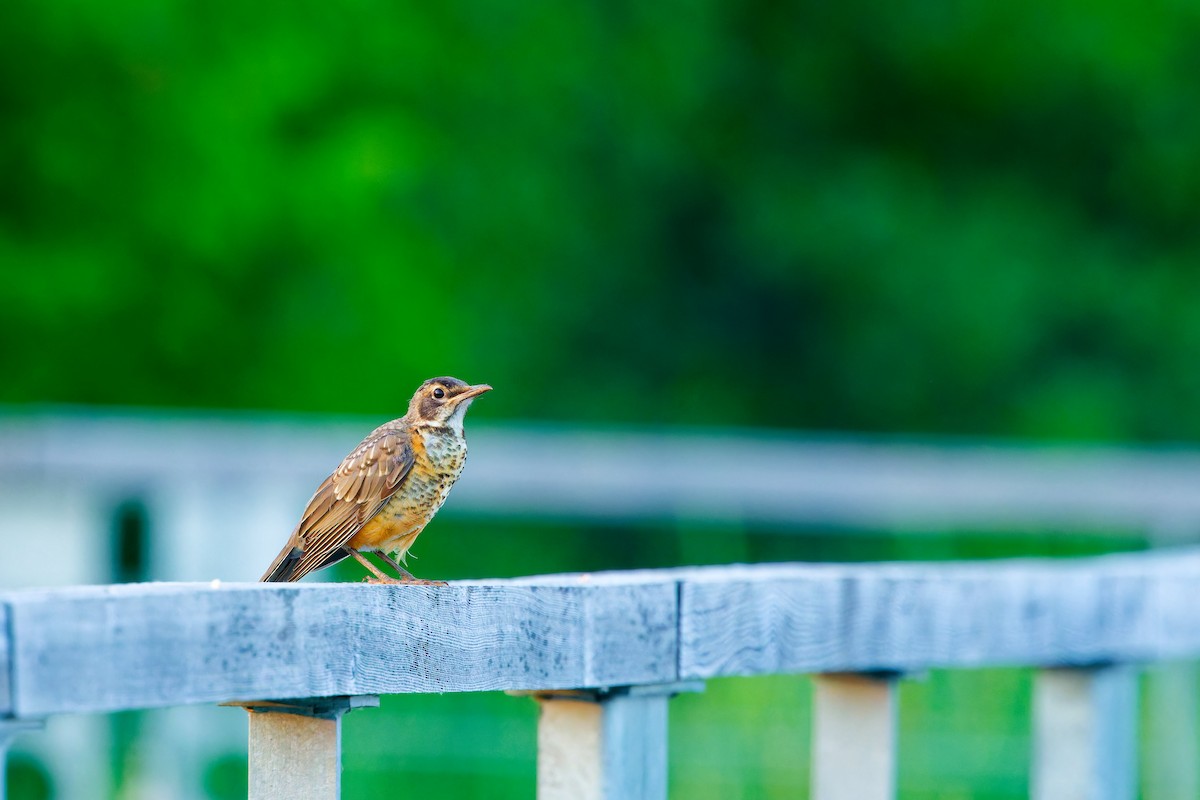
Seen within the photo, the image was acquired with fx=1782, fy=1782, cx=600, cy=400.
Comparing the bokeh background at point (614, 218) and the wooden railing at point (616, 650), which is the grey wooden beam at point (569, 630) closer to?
the wooden railing at point (616, 650)

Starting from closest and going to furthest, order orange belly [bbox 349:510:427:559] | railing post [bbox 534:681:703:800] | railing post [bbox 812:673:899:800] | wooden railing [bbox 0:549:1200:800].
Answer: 1. wooden railing [bbox 0:549:1200:800]
2. railing post [bbox 534:681:703:800]
3. railing post [bbox 812:673:899:800]
4. orange belly [bbox 349:510:427:559]

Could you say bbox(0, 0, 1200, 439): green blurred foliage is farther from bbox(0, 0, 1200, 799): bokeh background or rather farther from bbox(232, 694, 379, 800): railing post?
bbox(232, 694, 379, 800): railing post

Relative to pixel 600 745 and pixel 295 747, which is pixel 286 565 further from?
pixel 295 747

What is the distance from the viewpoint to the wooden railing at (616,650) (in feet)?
6.02

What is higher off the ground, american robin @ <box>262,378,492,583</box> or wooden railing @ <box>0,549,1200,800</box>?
american robin @ <box>262,378,492,583</box>

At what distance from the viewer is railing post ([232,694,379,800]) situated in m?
2.05

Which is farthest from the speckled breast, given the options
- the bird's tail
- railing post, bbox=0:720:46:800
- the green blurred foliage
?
the green blurred foliage

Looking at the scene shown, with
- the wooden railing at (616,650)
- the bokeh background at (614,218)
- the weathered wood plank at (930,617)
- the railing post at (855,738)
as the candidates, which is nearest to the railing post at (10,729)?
the wooden railing at (616,650)

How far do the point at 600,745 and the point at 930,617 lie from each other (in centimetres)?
86

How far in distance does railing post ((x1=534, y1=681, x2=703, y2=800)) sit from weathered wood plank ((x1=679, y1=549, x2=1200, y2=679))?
12cm

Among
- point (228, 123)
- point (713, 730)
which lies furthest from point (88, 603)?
point (228, 123)

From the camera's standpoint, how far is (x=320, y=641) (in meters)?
2.08

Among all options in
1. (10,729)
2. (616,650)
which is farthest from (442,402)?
(10,729)

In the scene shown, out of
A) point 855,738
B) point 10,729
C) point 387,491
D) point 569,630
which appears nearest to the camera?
point 10,729
